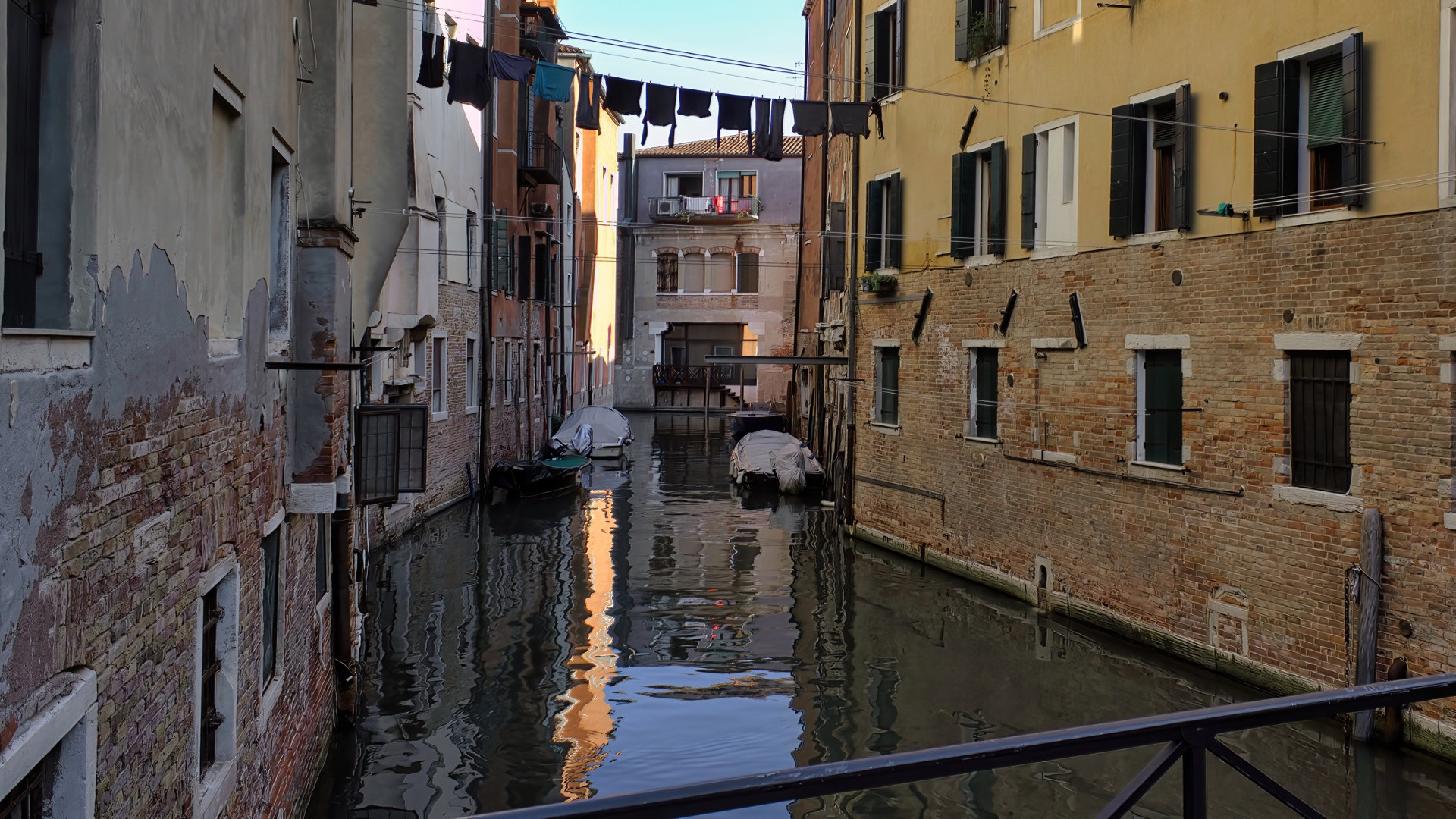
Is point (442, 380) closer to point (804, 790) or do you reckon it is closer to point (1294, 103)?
point (1294, 103)

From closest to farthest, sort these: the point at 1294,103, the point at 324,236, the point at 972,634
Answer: the point at 324,236 → the point at 1294,103 → the point at 972,634

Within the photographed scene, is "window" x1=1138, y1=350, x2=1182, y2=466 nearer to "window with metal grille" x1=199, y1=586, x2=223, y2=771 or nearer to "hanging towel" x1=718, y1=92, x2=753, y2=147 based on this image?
"hanging towel" x1=718, y1=92, x2=753, y2=147

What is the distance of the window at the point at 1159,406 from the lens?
40.4 feet

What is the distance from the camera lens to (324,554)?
372 inches

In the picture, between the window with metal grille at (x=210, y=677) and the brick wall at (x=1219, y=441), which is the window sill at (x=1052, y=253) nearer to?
the brick wall at (x=1219, y=441)

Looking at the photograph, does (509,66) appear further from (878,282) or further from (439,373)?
(439,373)

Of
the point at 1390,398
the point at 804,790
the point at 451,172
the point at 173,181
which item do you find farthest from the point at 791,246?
the point at 804,790

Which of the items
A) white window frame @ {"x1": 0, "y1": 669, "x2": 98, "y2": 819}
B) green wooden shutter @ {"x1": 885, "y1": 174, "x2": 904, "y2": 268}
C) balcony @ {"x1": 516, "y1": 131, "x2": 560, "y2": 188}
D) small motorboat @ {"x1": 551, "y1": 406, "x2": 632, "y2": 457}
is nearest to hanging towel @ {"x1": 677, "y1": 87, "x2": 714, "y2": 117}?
green wooden shutter @ {"x1": 885, "y1": 174, "x2": 904, "y2": 268}

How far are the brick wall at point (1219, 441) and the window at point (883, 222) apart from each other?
1.46 meters

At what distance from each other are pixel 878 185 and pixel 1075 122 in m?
5.29

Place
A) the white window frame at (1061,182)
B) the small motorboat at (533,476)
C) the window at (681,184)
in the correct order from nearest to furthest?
1. the white window frame at (1061,182)
2. the small motorboat at (533,476)
3. the window at (681,184)

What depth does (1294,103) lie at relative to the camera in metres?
10.8

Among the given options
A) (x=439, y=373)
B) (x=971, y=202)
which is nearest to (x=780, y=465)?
(x=439, y=373)

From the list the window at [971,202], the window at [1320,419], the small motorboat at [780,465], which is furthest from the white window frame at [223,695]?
the small motorboat at [780,465]
